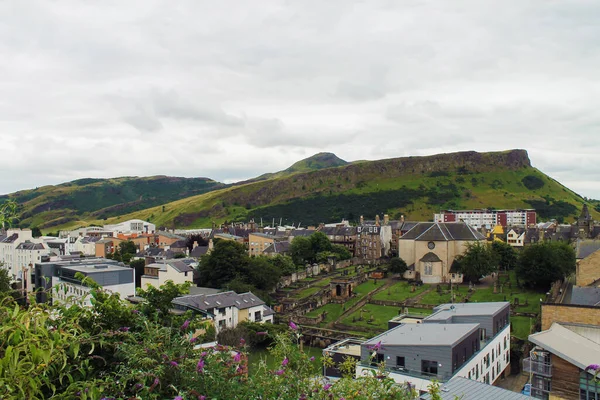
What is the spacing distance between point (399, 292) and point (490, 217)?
9632cm

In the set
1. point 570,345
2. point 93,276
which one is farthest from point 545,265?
point 93,276

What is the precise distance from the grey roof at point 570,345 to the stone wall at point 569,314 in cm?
207

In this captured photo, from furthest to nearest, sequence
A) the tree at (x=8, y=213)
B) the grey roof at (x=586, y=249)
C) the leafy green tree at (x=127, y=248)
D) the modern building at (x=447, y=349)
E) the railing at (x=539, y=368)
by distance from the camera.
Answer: the leafy green tree at (x=127, y=248) < the grey roof at (x=586, y=249) < the modern building at (x=447, y=349) < the railing at (x=539, y=368) < the tree at (x=8, y=213)

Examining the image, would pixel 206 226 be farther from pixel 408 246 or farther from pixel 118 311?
pixel 118 311

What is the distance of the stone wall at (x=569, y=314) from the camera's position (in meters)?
24.7

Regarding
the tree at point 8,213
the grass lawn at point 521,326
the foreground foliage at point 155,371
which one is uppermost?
the tree at point 8,213

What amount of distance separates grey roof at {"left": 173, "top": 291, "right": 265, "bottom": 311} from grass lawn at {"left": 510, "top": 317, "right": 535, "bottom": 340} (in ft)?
73.7

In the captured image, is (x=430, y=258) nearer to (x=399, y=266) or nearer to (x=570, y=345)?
(x=399, y=266)

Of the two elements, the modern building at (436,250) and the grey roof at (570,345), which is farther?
the modern building at (436,250)

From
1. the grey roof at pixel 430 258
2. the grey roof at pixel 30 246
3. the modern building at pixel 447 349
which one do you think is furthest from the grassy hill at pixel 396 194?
the modern building at pixel 447 349

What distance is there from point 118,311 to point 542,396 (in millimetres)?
20840

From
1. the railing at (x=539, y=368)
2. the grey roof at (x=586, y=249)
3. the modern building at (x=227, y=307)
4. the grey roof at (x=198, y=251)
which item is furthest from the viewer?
the grey roof at (x=198, y=251)

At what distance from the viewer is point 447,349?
22.9 meters

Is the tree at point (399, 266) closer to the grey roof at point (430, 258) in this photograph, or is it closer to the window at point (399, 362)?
the grey roof at point (430, 258)
